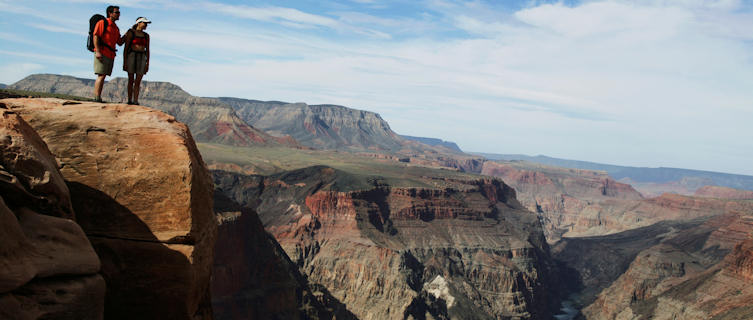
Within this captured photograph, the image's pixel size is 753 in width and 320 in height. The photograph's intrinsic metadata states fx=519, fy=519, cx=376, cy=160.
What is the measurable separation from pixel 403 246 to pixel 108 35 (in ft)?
352

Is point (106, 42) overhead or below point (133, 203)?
overhead

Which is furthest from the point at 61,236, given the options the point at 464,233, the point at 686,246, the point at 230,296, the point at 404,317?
the point at 686,246

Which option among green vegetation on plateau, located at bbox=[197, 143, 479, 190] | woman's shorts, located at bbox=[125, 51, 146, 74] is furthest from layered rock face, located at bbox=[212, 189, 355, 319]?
green vegetation on plateau, located at bbox=[197, 143, 479, 190]

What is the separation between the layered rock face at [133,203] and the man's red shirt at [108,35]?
2.65m

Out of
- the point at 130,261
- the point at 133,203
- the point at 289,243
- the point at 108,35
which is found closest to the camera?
the point at 130,261

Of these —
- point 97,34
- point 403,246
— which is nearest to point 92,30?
point 97,34

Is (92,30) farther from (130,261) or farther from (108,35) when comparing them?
(130,261)

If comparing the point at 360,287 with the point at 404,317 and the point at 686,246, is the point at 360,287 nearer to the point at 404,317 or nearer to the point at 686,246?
the point at 404,317

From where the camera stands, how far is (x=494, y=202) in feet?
563

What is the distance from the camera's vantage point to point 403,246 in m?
119

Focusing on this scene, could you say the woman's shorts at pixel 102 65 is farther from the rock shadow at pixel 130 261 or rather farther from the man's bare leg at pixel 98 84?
the rock shadow at pixel 130 261

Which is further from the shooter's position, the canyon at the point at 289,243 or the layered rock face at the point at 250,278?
the layered rock face at the point at 250,278

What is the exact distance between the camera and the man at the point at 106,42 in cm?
1454

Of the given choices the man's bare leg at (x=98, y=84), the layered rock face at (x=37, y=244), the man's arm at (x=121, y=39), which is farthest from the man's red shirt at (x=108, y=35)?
the layered rock face at (x=37, y=244)
